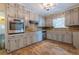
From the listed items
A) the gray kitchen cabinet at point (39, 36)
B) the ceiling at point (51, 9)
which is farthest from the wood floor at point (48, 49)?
the ceiling at point (51, 9)

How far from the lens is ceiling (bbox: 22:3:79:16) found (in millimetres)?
1959

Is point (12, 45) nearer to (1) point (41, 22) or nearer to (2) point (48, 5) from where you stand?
(1) point (41, 22)

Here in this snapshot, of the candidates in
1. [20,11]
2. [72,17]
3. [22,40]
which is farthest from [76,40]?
[20,11]

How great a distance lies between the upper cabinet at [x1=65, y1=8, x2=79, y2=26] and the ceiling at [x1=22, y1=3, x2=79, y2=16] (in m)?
0.09

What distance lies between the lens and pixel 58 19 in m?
2.04

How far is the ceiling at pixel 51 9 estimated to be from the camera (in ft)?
6.43

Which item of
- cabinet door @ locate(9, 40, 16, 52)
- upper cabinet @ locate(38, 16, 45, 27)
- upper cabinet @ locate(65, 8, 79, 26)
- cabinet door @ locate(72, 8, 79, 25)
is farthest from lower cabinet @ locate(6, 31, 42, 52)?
cabinet door @ locate(72, 8, 79, 25)

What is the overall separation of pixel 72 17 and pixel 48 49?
31.8 inches

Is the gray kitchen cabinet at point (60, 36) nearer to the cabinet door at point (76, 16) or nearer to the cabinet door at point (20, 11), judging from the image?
the cabinet door at point (76, 16)

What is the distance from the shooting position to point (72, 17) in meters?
1.93

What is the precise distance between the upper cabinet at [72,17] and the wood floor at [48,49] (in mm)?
451
